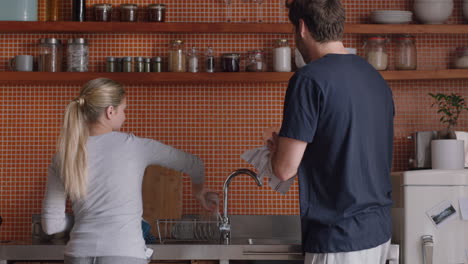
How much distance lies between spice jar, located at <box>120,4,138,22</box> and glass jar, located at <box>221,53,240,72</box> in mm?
511

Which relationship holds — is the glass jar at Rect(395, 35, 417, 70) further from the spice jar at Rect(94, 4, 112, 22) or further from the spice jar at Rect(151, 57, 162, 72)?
the spice jar at Rect(94, 4, 112, 22)

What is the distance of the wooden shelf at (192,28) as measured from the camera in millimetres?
3367

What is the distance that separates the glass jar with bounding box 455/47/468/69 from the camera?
11.5 ft

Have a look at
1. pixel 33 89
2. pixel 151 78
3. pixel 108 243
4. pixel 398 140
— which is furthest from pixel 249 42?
pixel 108 243

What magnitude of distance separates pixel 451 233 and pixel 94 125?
1.61 metres

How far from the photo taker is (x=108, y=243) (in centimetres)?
220

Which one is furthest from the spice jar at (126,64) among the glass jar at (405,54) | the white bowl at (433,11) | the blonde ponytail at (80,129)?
the white bowl at (433,11)

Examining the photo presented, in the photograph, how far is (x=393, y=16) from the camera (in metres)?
3.46

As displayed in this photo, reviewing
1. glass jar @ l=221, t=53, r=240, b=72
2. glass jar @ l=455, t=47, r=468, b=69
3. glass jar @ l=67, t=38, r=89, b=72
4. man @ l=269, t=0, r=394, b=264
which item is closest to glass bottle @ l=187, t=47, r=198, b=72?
glass jar @ l=221, t=53, r=240, b=72

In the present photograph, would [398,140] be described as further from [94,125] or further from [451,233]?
[94,125]

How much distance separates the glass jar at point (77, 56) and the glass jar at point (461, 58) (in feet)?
6.47

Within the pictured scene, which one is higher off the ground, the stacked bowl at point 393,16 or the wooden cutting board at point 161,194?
the stacked bowl at point 393,16

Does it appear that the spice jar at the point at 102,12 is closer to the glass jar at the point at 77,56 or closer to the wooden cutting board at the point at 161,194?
the glass jar at the point at 77,56

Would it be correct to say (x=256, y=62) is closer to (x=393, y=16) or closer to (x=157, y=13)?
(x=157, y=13)
